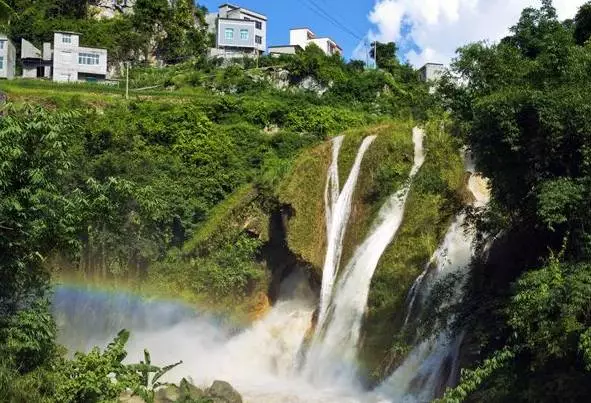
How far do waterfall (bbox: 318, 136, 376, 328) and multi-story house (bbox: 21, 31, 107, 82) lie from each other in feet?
108

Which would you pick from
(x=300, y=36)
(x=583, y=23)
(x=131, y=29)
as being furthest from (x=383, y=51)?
(x=583, y=23)

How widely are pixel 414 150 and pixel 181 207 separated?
952 cm

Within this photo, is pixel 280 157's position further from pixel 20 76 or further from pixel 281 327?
pixel 20 76

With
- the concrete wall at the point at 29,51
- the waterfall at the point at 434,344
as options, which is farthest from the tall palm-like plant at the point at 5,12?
the concrete wall at the point at 29,51

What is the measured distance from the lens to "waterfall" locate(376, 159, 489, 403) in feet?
47.1

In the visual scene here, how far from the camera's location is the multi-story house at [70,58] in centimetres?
5203

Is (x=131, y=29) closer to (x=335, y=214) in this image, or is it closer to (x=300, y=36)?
(x=300, y=36)

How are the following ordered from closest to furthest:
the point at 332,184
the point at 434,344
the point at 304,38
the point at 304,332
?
the point at 434,344, the point at 304,332, the point at 332,184, the point at 304,38

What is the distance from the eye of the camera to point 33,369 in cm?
1016

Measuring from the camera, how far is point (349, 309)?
18906 mm

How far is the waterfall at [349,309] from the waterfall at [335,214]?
81 centimetres

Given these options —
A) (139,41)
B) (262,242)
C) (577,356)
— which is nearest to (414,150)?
(262,242)

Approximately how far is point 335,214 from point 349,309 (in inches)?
167

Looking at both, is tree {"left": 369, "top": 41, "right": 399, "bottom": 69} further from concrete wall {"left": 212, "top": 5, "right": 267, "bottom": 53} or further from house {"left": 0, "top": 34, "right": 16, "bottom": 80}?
house {"left": 0, "top": 34, "right": 16, "bottom": 80}
